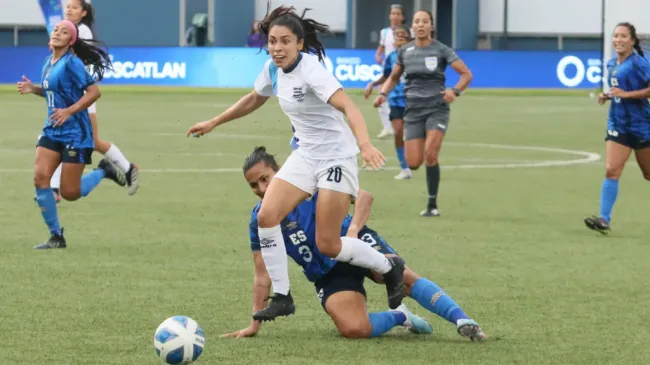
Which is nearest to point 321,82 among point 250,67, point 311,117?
point 311,117

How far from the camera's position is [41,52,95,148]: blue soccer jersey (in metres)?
13.2

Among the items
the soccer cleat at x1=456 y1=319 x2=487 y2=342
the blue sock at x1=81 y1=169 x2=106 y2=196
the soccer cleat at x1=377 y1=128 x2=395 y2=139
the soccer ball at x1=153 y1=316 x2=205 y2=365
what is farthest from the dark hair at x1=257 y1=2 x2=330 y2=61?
the soccer cleat at x1=377 y1=128 x2=395 y2=139

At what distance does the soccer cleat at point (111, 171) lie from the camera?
52.7 ft

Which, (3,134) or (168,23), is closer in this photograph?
(3,134)

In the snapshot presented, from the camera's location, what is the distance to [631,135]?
14594mm

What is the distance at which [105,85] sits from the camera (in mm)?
43562

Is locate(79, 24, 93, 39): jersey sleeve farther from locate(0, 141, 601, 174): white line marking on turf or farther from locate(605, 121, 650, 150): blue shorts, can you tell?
locate(605, 121, 650, 150): blue shorts

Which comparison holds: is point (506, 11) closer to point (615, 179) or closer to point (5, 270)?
point (615, 179)

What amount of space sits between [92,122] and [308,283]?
5614mm

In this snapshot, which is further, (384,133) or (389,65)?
(384,133)

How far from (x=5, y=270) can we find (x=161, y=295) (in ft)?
5.73

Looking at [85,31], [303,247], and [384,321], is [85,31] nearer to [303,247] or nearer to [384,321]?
[303,247]

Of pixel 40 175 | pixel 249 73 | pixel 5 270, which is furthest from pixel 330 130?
pixel 249 73

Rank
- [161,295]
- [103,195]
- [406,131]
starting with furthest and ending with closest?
[103,195]
[406,131]
[161,295]
